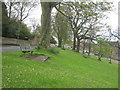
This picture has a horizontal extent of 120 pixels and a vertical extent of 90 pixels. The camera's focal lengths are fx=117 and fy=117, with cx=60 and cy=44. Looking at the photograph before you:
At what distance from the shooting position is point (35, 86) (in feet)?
12.7

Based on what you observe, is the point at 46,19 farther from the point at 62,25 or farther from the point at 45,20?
the point at 62,25

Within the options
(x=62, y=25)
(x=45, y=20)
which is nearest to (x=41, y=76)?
A: (x=45, y=20)

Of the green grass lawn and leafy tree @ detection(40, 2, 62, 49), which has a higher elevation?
leafy tree @ detection(40, 2, 62, 49)

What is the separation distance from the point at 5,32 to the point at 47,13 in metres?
13.8

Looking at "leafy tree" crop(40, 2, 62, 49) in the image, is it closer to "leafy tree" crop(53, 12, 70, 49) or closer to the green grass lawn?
the green grass lawn

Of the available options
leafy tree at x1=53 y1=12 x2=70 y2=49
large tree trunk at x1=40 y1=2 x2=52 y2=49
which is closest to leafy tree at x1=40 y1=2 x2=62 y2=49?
large tree trunk at x1=40 y1=2 x2=52 y2=49

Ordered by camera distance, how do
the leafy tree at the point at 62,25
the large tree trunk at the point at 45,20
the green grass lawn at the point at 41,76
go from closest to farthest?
the green grass lawn at the point at 41,76 < the large tree trunk at the point at 45,20 < the leafy tree at the point at 62,25

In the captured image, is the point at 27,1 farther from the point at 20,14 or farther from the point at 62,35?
the point at 62,35

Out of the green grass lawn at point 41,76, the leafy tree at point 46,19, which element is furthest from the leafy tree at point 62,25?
the green grass lawn at point 41,76

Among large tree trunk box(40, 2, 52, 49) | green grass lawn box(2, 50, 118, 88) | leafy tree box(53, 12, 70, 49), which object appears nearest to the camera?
green grass lawn box(2, 50, 118, 88)

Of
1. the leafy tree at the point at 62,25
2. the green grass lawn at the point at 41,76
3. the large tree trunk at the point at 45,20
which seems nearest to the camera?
the green grass lawn at the point at 41,76

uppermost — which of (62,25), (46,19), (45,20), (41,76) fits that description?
(62,25)

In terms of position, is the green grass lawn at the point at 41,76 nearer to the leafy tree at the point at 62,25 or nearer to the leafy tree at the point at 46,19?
the leafy tree at the point at 46,19

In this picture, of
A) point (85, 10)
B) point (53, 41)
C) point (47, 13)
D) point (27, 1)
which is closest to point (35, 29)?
point (53, 41)
